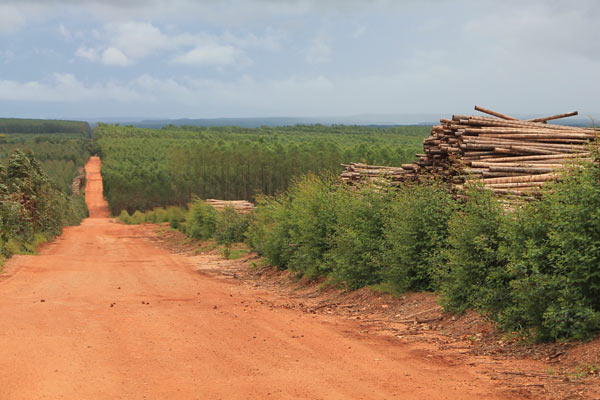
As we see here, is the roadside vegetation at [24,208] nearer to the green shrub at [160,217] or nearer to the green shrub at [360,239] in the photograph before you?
the green shrub at [360,239]

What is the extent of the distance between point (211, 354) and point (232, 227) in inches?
851

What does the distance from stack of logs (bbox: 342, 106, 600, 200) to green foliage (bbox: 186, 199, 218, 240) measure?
19441 mm

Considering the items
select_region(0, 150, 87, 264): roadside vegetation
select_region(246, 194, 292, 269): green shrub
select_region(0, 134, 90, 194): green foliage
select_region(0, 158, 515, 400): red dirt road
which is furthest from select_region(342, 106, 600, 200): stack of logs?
select_region(0, 134, 90, 194): green foliage

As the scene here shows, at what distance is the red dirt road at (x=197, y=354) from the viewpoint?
22.3 feet

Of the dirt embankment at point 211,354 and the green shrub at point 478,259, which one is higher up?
the green shrub at point 478,259

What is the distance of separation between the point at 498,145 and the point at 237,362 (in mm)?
7625

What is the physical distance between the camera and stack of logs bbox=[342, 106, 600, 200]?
37.7ft

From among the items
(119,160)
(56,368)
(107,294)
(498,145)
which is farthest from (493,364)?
(119,160)

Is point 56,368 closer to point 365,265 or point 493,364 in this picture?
point 493,364

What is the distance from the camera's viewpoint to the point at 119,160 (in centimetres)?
9912

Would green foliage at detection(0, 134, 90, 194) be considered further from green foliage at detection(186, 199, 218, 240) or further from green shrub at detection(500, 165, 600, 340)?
green shrub at detection(500, 165, 600, 340)

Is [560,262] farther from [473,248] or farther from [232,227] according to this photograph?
[232,227]

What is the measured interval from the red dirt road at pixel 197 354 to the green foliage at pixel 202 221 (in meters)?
18.3

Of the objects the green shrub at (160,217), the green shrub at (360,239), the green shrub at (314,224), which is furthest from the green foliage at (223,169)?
the green shrub at (360,239)
